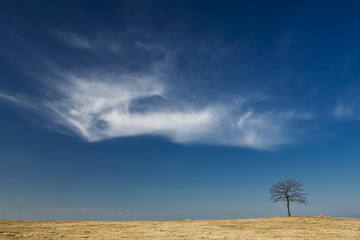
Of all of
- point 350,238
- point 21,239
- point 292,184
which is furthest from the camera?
point 292,184

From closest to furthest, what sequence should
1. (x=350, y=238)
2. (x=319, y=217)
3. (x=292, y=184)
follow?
1. (x=350, y=238)
2. (x=319, y=217)
3. (x=292, y=184)

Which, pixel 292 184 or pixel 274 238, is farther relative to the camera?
pixel 292 184

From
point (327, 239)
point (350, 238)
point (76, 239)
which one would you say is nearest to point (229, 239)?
point (327, 239)

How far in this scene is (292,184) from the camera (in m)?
69.4

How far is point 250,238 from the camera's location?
1045 inches

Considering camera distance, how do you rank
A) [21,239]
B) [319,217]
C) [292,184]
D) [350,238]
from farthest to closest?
1. [292,184]
2. [319,217]
3. [350,238]
4. [21,239]

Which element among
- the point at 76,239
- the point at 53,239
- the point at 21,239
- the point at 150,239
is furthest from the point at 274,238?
the point at 21,239

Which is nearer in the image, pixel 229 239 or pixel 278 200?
pixel 229 239

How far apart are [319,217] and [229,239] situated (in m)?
38.9

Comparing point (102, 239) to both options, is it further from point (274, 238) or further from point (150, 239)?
point (274, 238)

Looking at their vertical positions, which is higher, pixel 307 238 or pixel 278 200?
pixel 278 200

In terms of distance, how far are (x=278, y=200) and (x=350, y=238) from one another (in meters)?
45.2

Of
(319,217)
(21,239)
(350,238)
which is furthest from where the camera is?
(319,217)

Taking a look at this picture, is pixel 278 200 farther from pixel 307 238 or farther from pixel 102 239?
pixel 102 239
